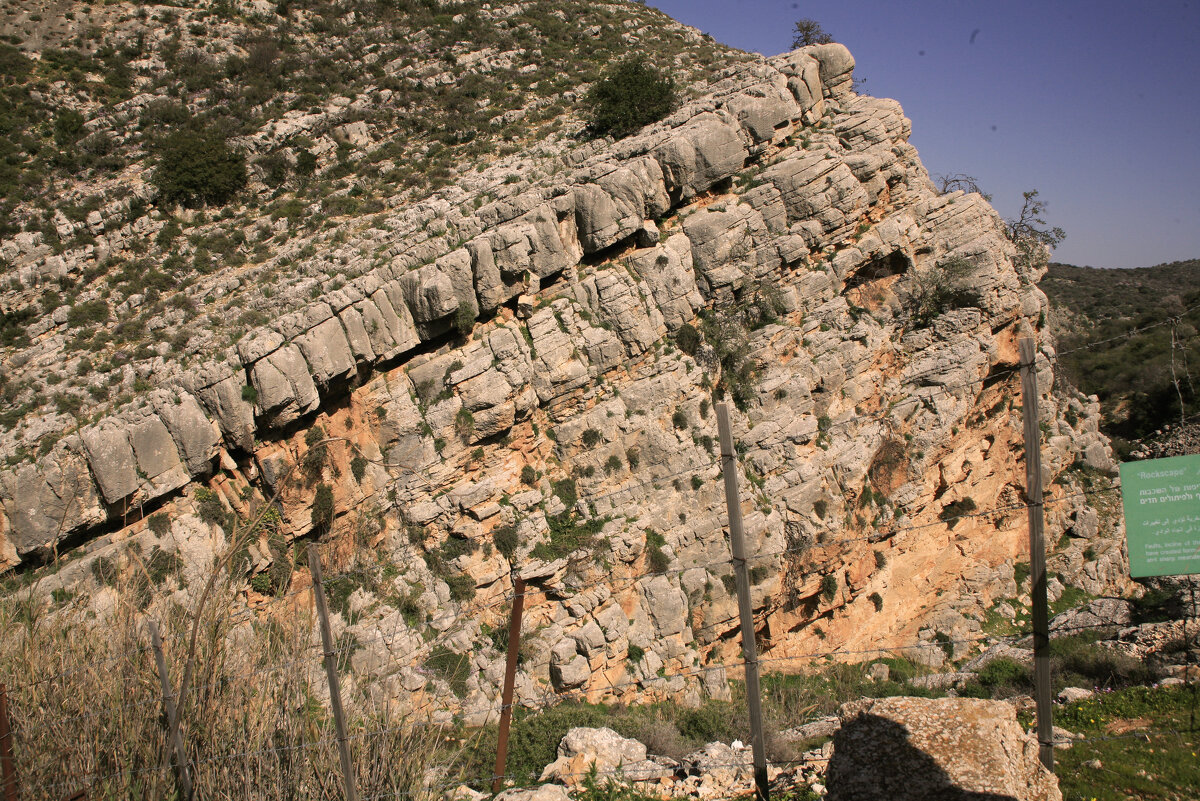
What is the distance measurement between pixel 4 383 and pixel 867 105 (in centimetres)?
2490

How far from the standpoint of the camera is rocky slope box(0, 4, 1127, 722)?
43.8 ft

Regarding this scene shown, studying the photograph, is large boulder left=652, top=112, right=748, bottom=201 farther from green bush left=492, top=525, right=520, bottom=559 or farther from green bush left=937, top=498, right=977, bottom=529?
green bush left=937, top=498, right=977, bottom=529

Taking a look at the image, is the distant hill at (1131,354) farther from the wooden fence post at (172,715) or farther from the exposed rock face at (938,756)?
the wooden fence post at (172,715)

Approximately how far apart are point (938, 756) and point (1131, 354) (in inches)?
1326

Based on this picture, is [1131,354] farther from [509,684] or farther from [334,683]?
[334,683]

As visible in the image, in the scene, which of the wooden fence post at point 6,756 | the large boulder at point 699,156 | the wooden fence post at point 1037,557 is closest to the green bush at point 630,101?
the large boulder at point 699,156

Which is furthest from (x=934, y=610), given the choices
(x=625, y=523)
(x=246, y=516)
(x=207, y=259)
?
(x=207, y=259)

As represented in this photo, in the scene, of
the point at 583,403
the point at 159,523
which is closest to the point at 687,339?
the point at 583,403

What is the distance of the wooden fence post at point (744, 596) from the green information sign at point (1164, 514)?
8.91ft

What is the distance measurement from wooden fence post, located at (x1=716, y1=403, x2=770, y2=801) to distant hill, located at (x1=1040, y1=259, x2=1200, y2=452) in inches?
385

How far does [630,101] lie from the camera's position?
67.2 ft

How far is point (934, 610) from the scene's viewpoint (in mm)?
16516

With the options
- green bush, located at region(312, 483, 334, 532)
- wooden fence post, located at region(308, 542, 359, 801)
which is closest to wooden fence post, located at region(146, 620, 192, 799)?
wooden fence post, located at region(308, 542, 359, 801)

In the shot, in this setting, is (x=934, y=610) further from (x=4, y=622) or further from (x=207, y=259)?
(x=207, y=259)
